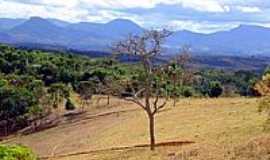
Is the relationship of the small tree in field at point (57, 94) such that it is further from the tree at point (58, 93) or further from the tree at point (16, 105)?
the tree at point (16, 105)

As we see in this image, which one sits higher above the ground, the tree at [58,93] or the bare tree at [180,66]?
the bare tree at [180,66]

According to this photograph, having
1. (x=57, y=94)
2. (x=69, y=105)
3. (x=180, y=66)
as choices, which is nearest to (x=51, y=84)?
(x=57, y=94)

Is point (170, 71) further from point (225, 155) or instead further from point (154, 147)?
point (225, 155)

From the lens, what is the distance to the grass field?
1425 inches

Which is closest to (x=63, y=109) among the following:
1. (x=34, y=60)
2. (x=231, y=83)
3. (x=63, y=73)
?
(x=63, y=73)

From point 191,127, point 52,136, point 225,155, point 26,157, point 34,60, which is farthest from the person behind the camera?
point 34,60

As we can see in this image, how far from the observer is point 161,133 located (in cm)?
5778

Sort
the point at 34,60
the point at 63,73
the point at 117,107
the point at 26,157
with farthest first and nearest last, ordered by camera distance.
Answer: the point at 34,60 < the point at 63,73 < the point at 117,107 < the point at 26,157

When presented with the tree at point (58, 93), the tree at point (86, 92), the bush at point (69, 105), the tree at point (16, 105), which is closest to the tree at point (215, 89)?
the tree at point (86, 92)

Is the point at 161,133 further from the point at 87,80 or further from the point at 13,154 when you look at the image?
the point at 87,80

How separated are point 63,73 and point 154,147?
229 ft

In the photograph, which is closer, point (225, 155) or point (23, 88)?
point (225, 155)

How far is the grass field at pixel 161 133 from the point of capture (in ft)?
119

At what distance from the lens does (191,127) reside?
56.4 m
